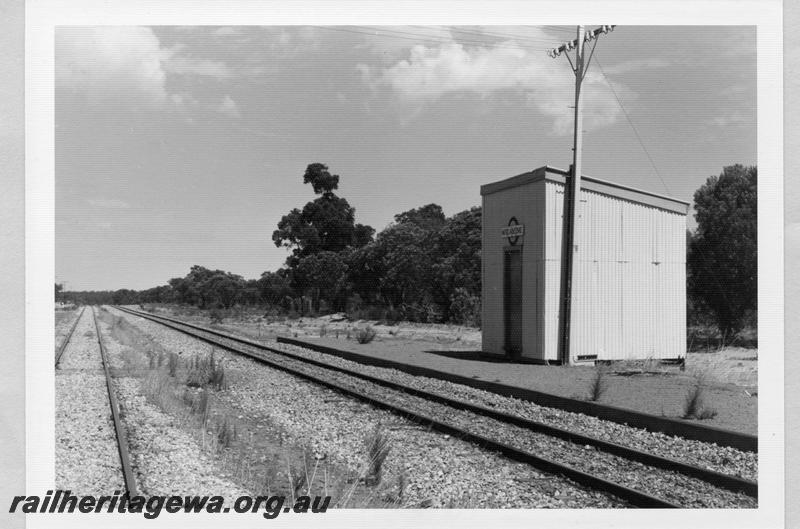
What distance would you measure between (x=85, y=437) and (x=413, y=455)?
3925 mm

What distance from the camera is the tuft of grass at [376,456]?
6438 mm

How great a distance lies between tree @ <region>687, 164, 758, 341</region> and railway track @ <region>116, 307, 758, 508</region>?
1.92 meters

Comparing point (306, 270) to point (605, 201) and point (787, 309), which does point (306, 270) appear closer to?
point (605, 201)

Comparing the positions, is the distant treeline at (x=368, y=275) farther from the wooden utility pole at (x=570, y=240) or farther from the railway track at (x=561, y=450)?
the railway track at (x=561, y=450)

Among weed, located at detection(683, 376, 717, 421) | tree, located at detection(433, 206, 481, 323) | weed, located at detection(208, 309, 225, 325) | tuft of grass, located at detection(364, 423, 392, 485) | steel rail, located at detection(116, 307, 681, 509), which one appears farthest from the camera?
weed, located at detection(208, 309, 225, 325)

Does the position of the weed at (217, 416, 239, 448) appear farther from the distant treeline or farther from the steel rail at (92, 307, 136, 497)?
the distant treeline

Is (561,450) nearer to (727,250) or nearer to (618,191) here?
(727,250)

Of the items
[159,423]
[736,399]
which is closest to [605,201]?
[736,399]

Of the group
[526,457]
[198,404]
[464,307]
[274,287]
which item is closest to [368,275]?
[274,287]

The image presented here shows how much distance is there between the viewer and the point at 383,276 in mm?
41938

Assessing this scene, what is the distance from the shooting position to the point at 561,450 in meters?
7.48

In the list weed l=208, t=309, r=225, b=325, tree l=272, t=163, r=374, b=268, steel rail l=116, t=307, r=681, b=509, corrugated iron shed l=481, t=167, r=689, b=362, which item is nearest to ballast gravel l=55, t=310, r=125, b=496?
steel rail l=116, t=307, r=681, b=509

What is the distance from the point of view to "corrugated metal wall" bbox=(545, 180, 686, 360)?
15117mm

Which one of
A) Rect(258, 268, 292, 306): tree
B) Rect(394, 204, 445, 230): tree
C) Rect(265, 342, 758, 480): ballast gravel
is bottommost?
Rect(265, 342, 758, 480): ballast gravel
